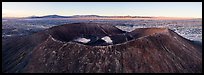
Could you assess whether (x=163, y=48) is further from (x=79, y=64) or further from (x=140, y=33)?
(x=140, y=33)

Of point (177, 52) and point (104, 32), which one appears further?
point (104, 32)

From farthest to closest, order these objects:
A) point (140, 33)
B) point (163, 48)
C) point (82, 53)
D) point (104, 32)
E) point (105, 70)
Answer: point (104, 32)
point (140, 33)
point (163, 48)
point (82, 53)
point (105, 70)

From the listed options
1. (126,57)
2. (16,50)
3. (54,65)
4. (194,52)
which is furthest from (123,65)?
(16,50)

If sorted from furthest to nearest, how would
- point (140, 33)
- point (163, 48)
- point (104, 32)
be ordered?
point (104, 32) < point (140, 33) < point (163, 48)

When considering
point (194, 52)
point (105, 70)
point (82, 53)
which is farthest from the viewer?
point (194, 52)

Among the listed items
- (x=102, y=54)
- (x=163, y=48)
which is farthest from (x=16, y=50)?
(x=163, y=48)

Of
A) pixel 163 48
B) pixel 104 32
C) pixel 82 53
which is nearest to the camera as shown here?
pixel 82 53

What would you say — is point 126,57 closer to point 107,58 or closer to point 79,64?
point 107,58

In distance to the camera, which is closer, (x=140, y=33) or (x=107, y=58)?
(x=107, y=58)
